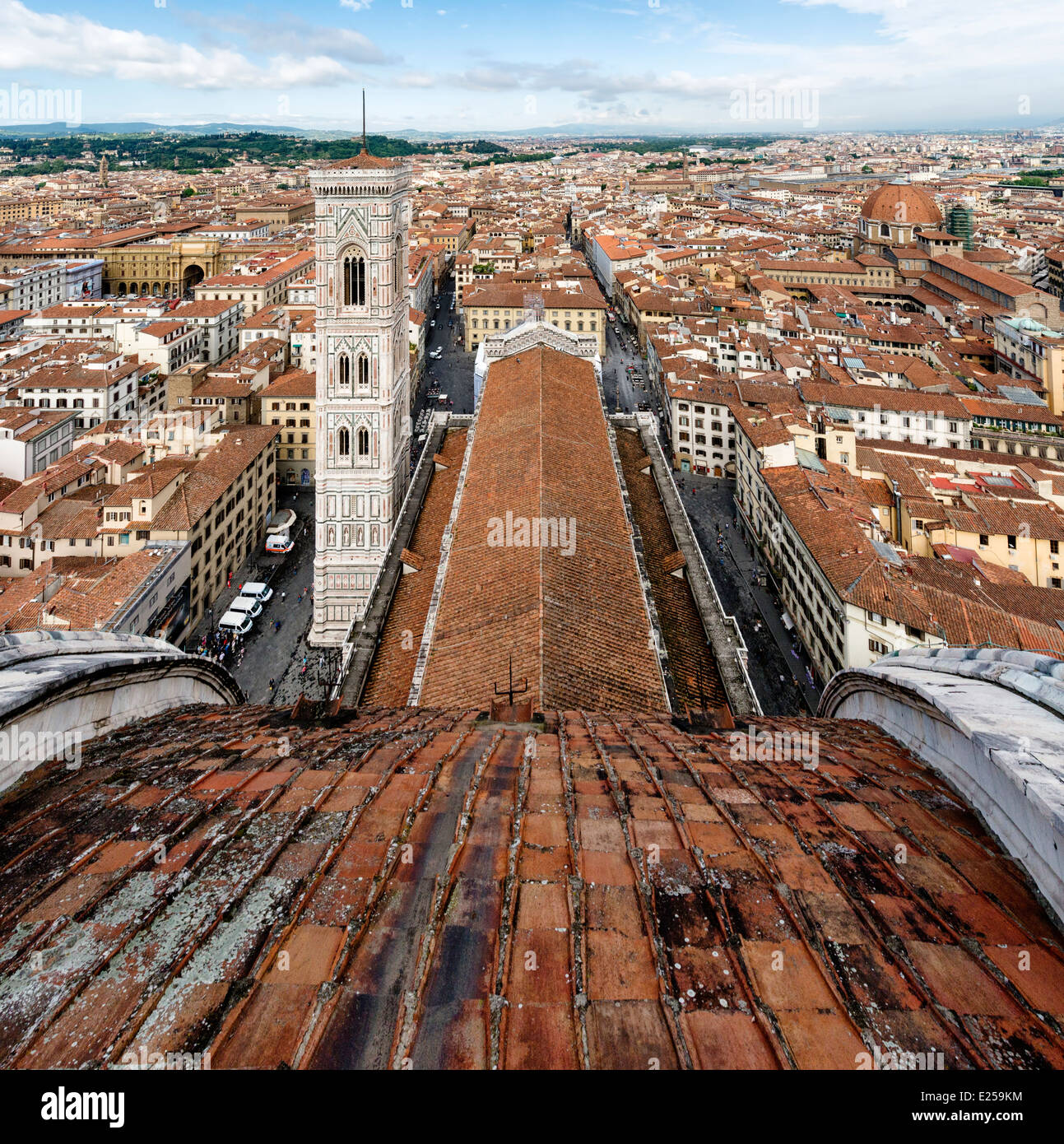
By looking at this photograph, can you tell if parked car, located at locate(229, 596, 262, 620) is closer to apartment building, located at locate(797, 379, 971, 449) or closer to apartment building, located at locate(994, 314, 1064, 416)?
apartment building, located at locate(797, 379, 971, 449)

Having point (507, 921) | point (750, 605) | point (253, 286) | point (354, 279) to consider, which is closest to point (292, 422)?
point (354, 279)

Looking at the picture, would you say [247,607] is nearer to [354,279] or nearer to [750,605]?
[354,279]

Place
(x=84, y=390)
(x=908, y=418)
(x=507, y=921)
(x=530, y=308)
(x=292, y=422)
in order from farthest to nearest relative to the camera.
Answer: (x=530, y=308) → (x=84, y=390) → (x=292, y=422) → (x=908, y=418) → (x=507, y=921)

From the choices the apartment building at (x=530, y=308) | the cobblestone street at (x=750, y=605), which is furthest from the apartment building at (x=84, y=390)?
the cobblestone street at (x=750, y=605)

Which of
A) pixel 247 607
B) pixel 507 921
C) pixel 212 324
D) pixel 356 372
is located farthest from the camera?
pixel 212 324

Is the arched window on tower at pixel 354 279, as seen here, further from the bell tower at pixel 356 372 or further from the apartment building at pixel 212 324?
the apartment building at pixel 212 324
